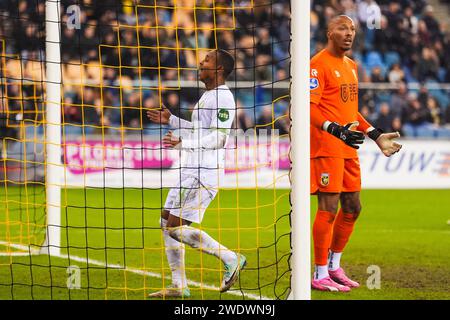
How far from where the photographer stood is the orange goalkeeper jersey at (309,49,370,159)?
802cm

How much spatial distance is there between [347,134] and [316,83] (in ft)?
2.20

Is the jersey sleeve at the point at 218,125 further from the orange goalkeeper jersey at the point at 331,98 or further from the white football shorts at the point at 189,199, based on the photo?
the orange goalkeeper jersey at the point at 331,98

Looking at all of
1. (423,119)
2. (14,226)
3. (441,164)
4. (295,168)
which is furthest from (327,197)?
(423,119)

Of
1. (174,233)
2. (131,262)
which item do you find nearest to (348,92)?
(174,233)

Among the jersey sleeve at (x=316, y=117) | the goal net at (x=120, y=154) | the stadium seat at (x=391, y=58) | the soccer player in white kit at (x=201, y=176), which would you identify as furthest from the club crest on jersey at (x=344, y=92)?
the stadium seat at (x=391, y=58)

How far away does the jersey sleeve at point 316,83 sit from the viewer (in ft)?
26.2

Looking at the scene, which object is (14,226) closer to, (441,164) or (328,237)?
(328,237)

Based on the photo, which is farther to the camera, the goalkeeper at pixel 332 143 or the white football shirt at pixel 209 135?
the goalkeeper at pixel 332 143

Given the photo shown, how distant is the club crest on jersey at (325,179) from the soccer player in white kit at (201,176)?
0.91 m

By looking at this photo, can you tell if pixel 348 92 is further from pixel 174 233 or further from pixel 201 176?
pixel 174 233

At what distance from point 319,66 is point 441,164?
11.3 metres

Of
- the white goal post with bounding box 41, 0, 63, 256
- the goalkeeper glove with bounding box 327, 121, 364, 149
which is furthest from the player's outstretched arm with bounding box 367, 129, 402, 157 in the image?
the white goal post with bounding box 41, 0, 63, 256

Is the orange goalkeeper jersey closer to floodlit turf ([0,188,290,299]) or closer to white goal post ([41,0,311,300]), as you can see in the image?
floodlit turf ([0,188,290,299])

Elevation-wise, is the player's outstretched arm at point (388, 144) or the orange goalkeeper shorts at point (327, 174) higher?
the player's outstretched arm at point (388, 144)
